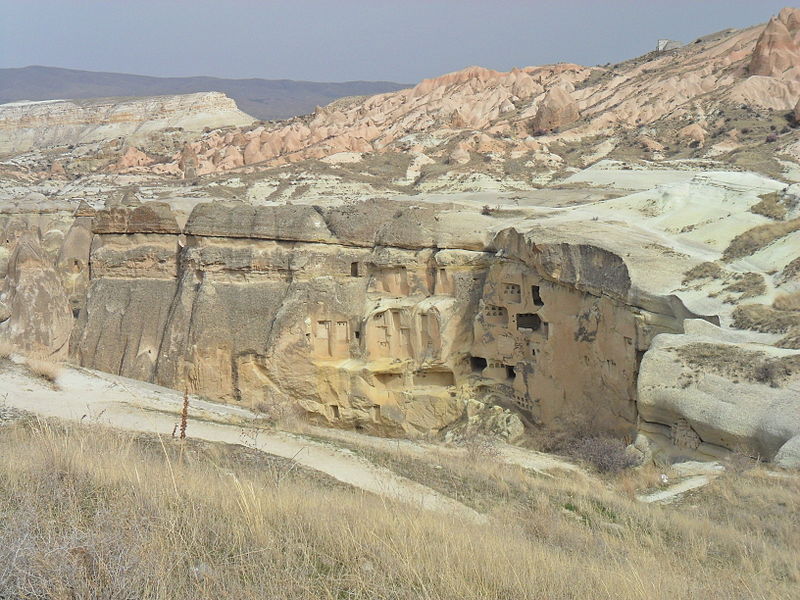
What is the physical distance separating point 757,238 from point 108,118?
8234 cm

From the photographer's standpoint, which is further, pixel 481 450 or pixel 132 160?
pixel 132 160

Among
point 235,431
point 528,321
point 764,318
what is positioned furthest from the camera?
point 528,321

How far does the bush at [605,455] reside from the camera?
386 inches

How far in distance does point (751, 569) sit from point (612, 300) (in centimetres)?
857

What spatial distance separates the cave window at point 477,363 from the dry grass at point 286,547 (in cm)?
1161

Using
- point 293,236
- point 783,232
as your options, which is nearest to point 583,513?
point 783,232

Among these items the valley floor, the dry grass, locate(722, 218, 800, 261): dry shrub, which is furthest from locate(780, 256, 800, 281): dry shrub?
the dry grass

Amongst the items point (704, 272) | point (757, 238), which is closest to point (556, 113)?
point (757, 238)

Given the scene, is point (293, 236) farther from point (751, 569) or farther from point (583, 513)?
point (751, 569)

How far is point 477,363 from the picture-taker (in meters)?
18.1

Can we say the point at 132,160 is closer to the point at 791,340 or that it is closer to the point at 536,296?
the point at 536,296

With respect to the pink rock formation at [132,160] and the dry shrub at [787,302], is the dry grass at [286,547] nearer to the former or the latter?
the dry shrub at [787,302]

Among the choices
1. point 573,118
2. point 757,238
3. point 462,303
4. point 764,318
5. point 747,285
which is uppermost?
point 573,118

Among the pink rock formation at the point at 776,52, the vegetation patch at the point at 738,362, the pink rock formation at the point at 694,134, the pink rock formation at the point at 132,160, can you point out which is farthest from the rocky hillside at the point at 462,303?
the pink rock formation at the point at 132,160
